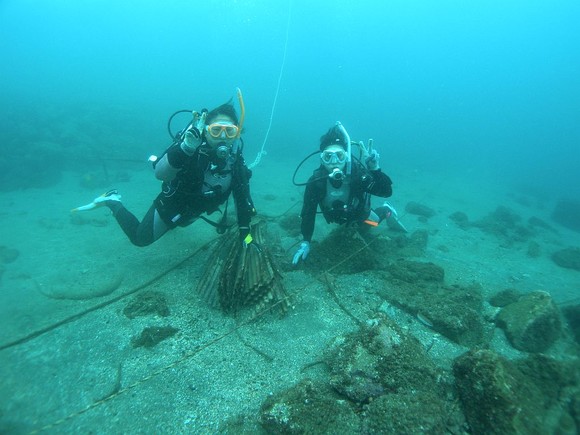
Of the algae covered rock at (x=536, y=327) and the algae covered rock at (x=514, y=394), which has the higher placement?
the algae covered rock at (x=514, y=394)

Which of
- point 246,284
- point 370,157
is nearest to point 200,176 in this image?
point 246,284

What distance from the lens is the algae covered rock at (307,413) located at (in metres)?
2.43

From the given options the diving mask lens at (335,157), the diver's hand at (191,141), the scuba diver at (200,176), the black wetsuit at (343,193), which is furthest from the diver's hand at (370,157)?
the diver's hand at (191,141)

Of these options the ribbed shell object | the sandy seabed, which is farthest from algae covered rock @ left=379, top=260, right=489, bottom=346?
the ribbed shell object

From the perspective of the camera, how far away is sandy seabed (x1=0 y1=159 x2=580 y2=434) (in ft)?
9.74

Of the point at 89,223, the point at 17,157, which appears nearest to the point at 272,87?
the point at 17,157

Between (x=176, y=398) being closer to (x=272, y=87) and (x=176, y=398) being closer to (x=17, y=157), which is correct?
(x=17, y=157)

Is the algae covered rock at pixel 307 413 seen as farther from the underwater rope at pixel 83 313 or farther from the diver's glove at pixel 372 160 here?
the diver's glove at pixel 372 160

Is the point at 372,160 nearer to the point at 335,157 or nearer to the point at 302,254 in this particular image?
the point at 335,157

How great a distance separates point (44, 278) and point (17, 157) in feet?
46.0

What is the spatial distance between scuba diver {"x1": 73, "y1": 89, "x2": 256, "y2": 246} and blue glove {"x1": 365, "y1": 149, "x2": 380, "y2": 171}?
2334 millimetres

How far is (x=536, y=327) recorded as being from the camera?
12.9 feet

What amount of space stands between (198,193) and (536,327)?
540cm

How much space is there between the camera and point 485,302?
5.14m
